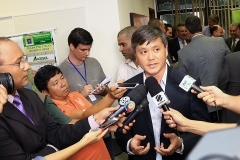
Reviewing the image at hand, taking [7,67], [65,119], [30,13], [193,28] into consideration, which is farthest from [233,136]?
[30,13]

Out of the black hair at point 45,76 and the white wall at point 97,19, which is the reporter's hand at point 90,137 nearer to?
the black hair at point 45,76

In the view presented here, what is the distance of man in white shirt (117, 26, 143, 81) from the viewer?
3.02m

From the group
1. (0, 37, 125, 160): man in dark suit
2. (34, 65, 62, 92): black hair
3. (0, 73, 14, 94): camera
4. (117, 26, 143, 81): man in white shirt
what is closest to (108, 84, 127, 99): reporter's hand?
(0, 37, 125, 160): man in dark suit

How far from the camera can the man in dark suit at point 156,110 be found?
5.65 feet

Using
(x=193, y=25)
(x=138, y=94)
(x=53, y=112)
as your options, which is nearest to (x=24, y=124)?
(x=53, y=112)

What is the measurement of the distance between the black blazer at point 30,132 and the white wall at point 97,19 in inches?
82.3

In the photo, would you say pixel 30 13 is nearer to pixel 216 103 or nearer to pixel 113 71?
pixel 113 71

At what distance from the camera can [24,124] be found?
1458 mm

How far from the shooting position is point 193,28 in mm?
3672

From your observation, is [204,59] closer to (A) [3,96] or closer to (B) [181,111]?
(B) [181,111]

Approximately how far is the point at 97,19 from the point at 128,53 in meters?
0.95

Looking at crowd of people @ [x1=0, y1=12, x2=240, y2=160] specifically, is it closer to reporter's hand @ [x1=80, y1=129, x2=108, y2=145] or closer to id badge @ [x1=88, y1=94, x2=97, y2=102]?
reporter's hand @ [x1=80, y1=129, x2=108, y2=145]

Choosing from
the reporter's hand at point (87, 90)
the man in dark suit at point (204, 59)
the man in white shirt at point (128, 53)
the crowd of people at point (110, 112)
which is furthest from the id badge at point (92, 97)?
the man in dark suit at point (204, 59)

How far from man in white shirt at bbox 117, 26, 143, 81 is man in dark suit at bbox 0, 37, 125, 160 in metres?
1.39
